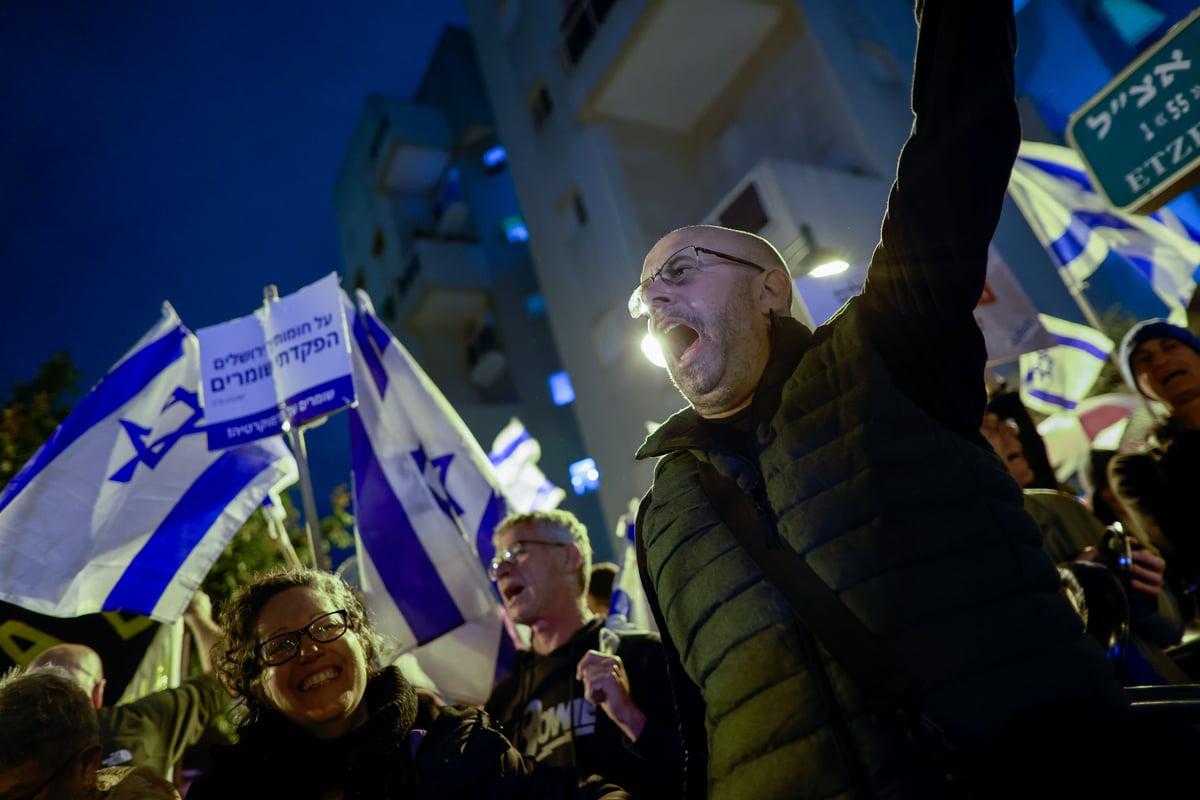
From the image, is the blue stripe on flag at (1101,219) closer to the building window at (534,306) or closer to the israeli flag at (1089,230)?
the israeli flag at (1089,230)

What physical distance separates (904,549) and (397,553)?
3.61 m

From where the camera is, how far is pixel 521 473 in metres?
7.67

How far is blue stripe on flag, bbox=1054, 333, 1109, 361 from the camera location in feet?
24.3

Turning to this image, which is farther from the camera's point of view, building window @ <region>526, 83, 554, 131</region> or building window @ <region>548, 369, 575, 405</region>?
building window @ <region>548, 369, 575, 405</region>

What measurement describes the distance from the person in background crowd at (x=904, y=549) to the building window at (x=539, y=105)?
643 inches

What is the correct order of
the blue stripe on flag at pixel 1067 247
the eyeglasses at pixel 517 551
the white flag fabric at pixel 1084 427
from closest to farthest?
the eyeglasses at pixel 517 551, the blue stripe on flag at pixel 1067 247, the white flag fabric at pixel 1084 427

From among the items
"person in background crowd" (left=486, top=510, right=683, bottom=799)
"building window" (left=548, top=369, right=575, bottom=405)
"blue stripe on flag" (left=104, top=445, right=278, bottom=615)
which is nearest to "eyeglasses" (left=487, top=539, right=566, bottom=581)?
"person in background crowd" (left=486, top=510, right=683, bottom=799)

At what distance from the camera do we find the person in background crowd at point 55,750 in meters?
2.09

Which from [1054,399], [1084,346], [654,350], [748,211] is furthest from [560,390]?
[654,350]

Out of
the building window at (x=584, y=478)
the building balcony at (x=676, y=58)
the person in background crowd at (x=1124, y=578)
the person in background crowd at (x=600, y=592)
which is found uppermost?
the building balcony at (x=676, y=58)

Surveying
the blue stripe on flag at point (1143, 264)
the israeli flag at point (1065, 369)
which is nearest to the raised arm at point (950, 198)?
the blue stripe on flag at point (1143, 264)

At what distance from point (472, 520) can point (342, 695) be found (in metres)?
2.35

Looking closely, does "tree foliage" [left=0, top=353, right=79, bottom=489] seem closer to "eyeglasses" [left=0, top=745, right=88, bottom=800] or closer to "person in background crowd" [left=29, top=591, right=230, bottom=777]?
"person in background crowd" [left=29, top=591, right=230, bottom=777]

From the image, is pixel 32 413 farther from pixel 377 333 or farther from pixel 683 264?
pixel 683 264
